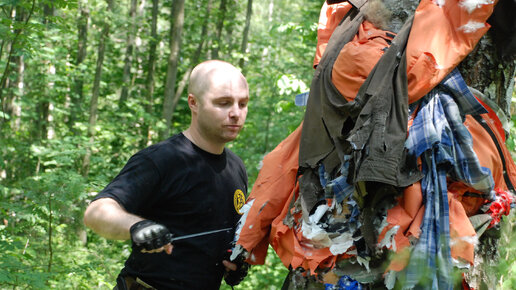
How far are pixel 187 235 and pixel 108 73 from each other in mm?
12730

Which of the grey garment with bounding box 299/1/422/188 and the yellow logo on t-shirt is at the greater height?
the grey garment with bounding box 299/1/422/188

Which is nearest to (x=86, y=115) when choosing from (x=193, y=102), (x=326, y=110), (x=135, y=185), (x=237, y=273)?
(x=193, y=102)

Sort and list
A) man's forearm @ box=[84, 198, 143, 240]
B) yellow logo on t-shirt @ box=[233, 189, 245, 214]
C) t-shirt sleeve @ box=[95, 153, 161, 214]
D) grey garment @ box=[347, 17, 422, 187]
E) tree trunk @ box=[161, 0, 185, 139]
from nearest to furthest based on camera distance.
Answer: grey garment @ box=[347, 17, 422, 187]
man's forearm @ box=[84, 198, 143, 240]
t-shirt sleeve @ box=[95, 153, 161, 214]
yellow logo on t-shirt @ box=[233, 189, 245, 214]
tree trunk @ box=[161, 0, 185, 139]

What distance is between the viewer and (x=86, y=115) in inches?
523

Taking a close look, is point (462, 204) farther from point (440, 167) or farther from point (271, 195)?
point (271, 195)

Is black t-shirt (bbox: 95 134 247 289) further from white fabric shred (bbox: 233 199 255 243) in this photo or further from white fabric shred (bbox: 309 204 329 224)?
white fabric shred (bbox: 309 204 329 224)

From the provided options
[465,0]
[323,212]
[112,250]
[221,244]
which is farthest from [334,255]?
[112,250]

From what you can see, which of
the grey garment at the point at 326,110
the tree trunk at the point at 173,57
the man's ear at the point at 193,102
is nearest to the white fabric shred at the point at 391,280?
the grey garment at the point at 326,110

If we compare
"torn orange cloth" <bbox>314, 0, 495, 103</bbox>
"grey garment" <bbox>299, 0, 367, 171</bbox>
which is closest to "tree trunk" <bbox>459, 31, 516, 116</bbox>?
"torn orange cloth" <bbox>314, 0, 495, 103</bbox>

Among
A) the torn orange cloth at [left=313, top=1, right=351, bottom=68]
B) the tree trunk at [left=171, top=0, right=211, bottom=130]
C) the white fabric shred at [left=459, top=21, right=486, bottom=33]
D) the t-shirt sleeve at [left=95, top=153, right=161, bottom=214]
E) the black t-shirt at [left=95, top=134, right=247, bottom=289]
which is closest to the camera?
the white fabric shred at [left=459, top=21, right=486, bottom=33]

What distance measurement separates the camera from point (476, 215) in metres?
1.90

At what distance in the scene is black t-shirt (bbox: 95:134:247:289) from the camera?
2.30m

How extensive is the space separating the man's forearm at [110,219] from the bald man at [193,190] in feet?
0.24

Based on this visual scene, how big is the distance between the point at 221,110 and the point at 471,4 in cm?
130
